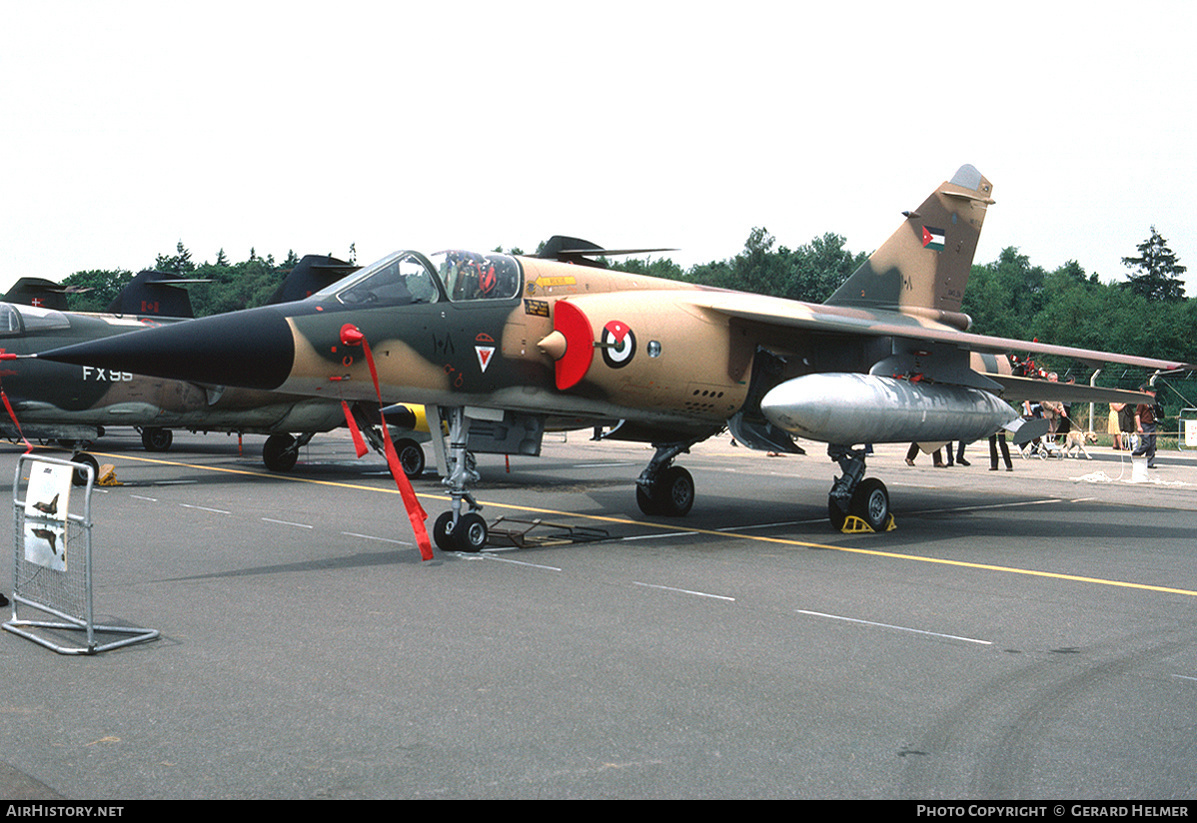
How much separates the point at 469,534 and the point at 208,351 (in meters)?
3.20

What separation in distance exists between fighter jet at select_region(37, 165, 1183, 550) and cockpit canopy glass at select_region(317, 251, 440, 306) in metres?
0.02

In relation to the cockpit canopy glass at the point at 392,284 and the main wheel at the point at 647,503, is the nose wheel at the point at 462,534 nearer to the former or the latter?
the cockpit canopy glass at the point at 392,284

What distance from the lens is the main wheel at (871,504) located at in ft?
39.8

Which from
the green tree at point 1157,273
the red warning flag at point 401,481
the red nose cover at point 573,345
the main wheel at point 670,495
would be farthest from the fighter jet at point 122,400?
the green tree at point 1157,273

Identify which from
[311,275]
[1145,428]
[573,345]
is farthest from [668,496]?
[1145,428]

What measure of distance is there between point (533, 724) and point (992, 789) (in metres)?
2.01

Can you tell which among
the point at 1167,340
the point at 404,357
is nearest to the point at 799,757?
the point at 404,357

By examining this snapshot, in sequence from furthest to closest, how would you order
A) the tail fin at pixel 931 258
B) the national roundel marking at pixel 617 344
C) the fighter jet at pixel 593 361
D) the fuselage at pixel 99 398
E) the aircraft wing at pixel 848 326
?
the fuselage at pixel 99 398 → the tail fin at pixel 931 258 → the aircraft wing at pixel 848 326 → the national roundel marking at pixel 617 344 → the fighter jet at pixel 593 361

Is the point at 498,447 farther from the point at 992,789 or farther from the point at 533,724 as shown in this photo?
the point at 992,789

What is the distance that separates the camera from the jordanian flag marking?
14594 mm

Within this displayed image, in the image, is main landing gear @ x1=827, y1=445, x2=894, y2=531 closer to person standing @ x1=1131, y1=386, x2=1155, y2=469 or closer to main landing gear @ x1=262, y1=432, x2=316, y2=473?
main landing gear @ x1=262, y1=432, x2=316, y2=473

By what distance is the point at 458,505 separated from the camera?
9.96 metres

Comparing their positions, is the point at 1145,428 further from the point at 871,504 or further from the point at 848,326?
the point at 848,326

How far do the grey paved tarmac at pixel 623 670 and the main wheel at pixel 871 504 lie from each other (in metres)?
0.34
